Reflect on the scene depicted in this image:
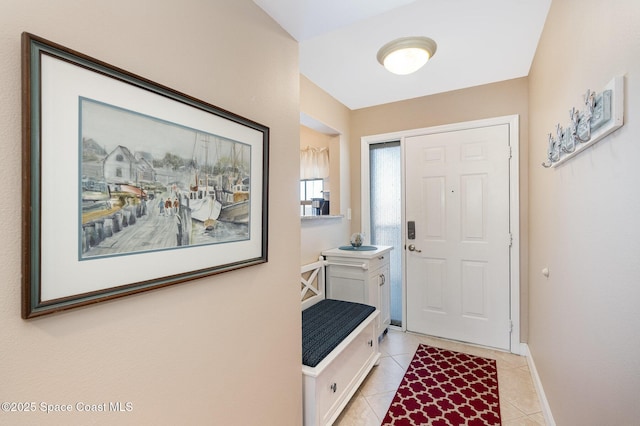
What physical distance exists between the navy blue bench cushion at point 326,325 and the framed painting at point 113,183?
0.87 meters

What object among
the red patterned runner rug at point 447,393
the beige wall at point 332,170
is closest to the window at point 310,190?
the beige wall at point 332,170

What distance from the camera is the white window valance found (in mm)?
3463

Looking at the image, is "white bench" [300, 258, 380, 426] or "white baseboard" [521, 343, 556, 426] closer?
"white bench" [300, 258, 380, 426]

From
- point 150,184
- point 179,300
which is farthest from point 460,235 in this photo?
point 150,184

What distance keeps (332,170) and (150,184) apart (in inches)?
98.7

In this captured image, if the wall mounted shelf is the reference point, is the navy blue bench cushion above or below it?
below

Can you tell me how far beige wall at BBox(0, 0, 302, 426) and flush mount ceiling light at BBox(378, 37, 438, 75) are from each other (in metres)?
0.86

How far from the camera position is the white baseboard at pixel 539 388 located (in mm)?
1746

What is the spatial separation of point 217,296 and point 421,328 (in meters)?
2.59

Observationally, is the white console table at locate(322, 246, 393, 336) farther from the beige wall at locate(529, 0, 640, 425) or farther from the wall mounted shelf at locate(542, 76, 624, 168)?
the wall mounted shelf at locate(542, 76, 624, 168)

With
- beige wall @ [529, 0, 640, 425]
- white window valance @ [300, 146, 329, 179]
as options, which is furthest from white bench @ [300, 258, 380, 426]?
white window valance @ [300, 146, 329, 179]

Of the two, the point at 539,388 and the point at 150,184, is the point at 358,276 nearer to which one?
the point at 539,388

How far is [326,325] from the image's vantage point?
204cm

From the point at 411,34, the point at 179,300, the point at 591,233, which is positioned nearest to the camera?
the point at 179,300
